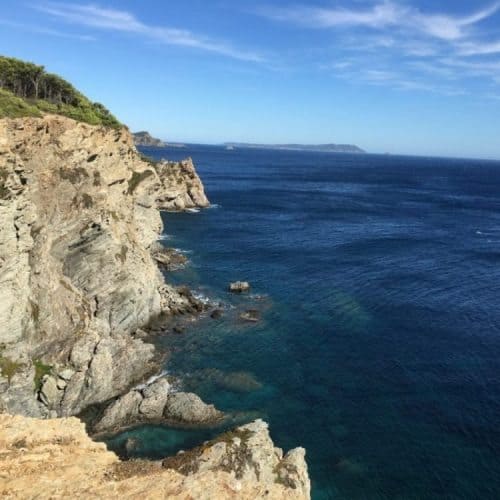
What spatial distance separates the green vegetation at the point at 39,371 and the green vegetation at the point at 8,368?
2.34 metres

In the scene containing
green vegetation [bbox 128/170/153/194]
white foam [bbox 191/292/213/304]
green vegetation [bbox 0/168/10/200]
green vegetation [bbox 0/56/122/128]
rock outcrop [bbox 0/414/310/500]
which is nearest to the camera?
rock outcrop [bbox 0/414/310/500]

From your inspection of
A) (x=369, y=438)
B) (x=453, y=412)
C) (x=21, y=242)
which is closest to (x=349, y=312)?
(x=453, y=412)

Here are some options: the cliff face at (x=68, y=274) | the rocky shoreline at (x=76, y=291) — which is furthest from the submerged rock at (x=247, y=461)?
the cliff face at (x=68, y=274)

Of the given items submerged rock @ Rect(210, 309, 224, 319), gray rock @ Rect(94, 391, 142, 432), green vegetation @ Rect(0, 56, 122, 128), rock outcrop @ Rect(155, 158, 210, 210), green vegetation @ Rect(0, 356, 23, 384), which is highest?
green vegetation @ Rect(0, 56, 122, 128)

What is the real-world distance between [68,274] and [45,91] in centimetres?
3344

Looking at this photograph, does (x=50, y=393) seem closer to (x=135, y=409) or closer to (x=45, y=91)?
(x=135, y=409)

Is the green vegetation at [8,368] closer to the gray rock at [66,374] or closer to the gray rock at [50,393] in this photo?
the gray rock at [50,393]

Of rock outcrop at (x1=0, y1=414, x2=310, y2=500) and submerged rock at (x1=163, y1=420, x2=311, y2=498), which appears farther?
submerged rock at (x1=163, y1=420, x2=311, y2=498)

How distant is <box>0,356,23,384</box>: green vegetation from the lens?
35531 millimetres

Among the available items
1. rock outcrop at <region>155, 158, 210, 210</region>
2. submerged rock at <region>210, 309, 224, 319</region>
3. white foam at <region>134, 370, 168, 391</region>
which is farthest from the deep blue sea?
rock outcrop at <region>155, 158, 210, 210</region>

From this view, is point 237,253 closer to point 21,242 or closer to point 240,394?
point 240,394

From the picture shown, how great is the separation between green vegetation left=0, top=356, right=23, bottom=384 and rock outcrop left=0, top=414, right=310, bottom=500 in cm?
722

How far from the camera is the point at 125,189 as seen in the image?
63938 millimetres

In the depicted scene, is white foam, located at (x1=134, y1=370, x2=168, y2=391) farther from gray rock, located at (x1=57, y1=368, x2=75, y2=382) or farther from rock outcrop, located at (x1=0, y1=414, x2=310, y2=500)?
rock outcrop, located at (x1=0, y1=414, x2=310, y2=500)
